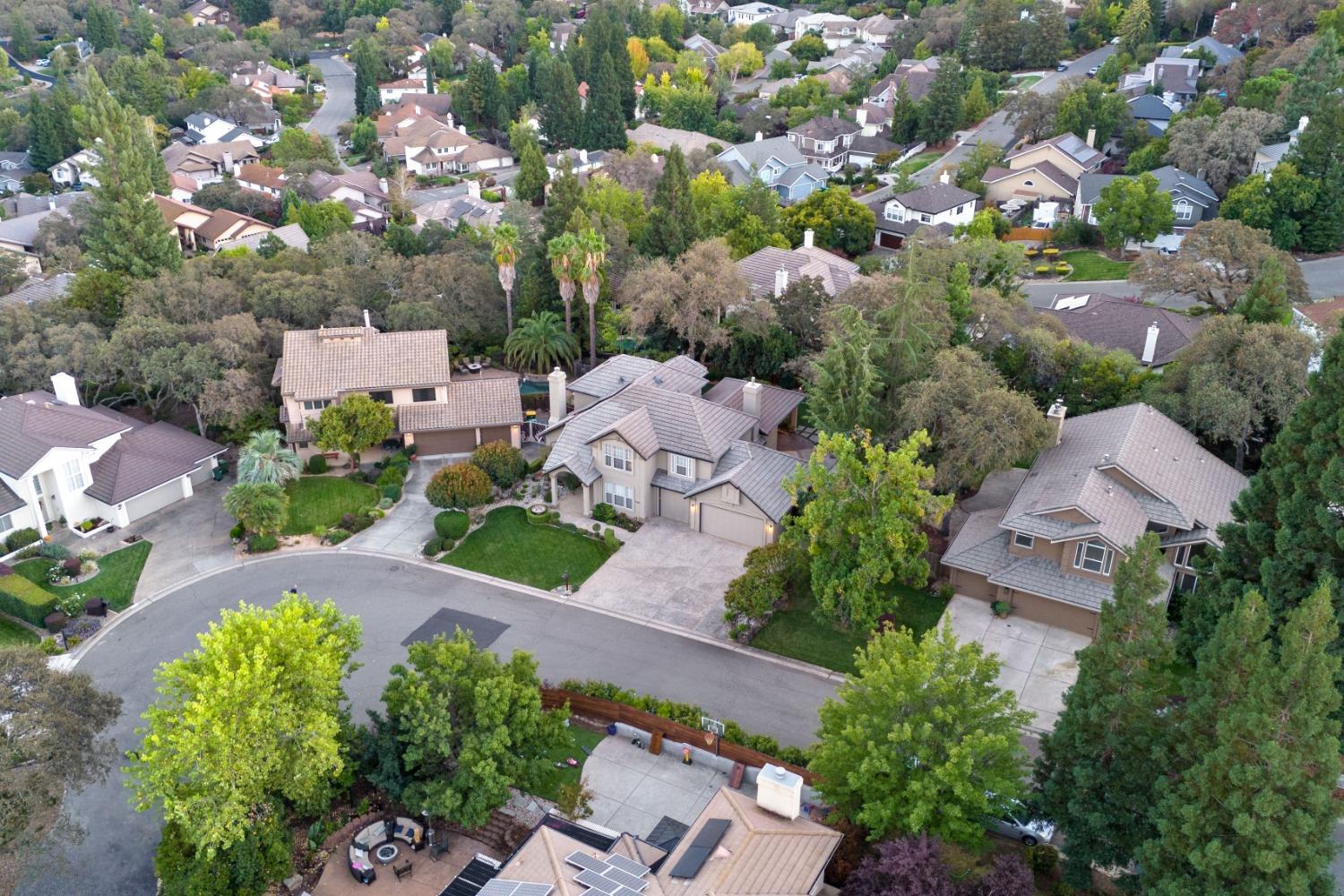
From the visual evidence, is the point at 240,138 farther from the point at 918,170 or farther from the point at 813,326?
the point at 813,326

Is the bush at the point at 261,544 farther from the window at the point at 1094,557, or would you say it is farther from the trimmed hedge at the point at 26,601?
the window at the point at 1094,557

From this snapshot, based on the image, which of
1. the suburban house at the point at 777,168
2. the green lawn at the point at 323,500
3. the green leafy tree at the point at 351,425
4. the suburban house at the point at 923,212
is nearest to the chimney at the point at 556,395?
the green leafy tree at the point at 351,425

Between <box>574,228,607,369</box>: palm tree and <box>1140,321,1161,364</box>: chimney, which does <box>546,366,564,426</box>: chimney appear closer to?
<box>574,228,607,369</box>: palm tree

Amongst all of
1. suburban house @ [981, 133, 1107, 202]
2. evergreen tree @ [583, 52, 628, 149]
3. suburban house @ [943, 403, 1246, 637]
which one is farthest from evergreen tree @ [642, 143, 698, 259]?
evergreen tree @ [583, 52, 628, 149]

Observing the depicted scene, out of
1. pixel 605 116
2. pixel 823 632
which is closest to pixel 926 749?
pixel 823 632

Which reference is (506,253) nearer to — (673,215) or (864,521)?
(673,215)

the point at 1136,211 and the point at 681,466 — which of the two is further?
the point at 1136,211

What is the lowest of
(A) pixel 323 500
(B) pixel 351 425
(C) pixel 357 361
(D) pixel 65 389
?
(A) pixel 323 500

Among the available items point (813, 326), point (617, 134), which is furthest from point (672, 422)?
point (617, 134)
